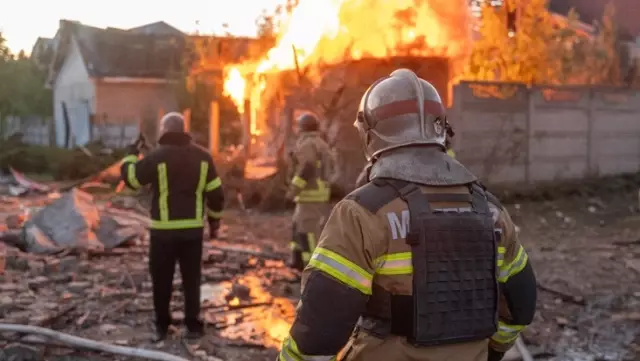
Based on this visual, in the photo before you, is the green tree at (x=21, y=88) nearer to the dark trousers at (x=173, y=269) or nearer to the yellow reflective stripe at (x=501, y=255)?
the dark trousers at (x=173, y=269)

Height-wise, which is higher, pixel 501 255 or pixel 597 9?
pixel 597 9

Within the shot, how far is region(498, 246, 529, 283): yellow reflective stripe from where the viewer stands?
268 centimetres

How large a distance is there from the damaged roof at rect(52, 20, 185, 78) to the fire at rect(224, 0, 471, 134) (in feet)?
43.0

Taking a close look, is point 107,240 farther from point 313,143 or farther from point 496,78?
point 496,78

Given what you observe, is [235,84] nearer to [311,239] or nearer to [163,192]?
[311,239]

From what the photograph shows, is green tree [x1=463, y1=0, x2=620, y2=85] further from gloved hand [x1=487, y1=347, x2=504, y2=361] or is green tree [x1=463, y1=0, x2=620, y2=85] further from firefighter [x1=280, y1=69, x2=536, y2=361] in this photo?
firefighter [x1=280, y1=69, x2=536, y2=361]

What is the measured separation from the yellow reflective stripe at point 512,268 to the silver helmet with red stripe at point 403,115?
1.72 feet

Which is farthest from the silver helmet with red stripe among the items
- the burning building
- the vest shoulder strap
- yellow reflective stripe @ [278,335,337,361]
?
the burning building

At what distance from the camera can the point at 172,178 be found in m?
5.94

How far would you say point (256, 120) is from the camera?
18.4 metres

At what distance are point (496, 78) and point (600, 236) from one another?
7831mm

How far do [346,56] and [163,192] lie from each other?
315 inches

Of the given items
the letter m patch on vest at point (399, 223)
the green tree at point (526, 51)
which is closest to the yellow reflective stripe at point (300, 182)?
the letter m patch on vest at point (399, 223)

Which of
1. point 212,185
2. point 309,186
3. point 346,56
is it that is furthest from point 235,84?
point 212,185
